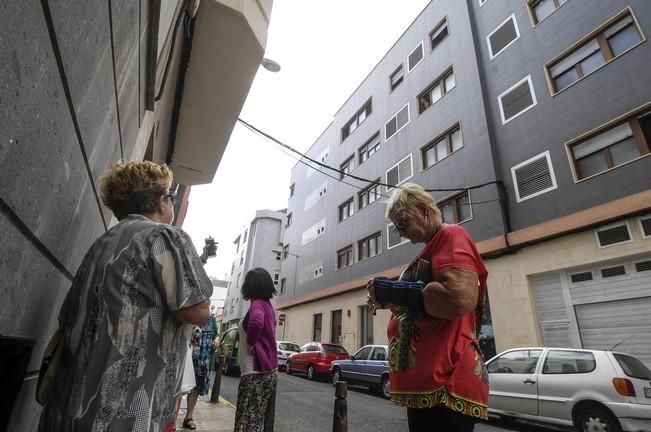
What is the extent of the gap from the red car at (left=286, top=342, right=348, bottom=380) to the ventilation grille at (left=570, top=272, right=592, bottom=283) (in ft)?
28.8

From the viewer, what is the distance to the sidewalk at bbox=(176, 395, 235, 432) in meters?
4.75

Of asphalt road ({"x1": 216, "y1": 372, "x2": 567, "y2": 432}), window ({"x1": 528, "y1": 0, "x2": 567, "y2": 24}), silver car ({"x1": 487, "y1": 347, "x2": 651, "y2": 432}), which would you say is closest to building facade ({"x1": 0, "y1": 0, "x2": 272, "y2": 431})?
asphalt road ({"x1": 216, "y1": 372, "x2": 567, "y2": 432})

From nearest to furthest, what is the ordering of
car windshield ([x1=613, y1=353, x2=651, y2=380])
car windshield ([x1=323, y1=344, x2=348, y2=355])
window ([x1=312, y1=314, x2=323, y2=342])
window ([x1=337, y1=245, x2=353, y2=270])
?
car windshield ([x1=613, y1=353, x2=651, y2=380])
car windshield ([x1=323, y1=344, x2=348, y2=355])
window ([x1=337, y1=245, x2=353, y2=270])
window ([x1=312, y1=314, x2=323, y2=342])

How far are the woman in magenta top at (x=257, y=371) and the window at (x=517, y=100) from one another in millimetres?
12548

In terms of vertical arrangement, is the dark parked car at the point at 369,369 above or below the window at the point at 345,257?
below

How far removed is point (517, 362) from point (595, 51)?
9.66 metres

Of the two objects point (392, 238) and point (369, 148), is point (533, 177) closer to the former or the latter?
point (392, 238)

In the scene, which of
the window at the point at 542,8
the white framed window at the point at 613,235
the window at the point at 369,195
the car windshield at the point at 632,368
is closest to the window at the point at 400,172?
the window at the point at 369,195

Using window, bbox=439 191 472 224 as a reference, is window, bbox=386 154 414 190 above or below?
above

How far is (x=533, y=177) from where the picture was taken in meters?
11.7

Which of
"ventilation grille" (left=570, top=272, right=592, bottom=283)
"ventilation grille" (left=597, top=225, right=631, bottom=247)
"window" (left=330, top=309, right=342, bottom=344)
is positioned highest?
"ventilation grille" (left=597, top=225, right=631, bottom=247)

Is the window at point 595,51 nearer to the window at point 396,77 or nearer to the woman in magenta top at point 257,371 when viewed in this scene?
the window at point 396,77

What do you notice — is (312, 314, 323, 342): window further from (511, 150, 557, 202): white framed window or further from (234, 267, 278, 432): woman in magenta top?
(234, 267, 278, 432): woman in magenta top

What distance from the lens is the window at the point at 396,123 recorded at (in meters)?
Result: 19.1
